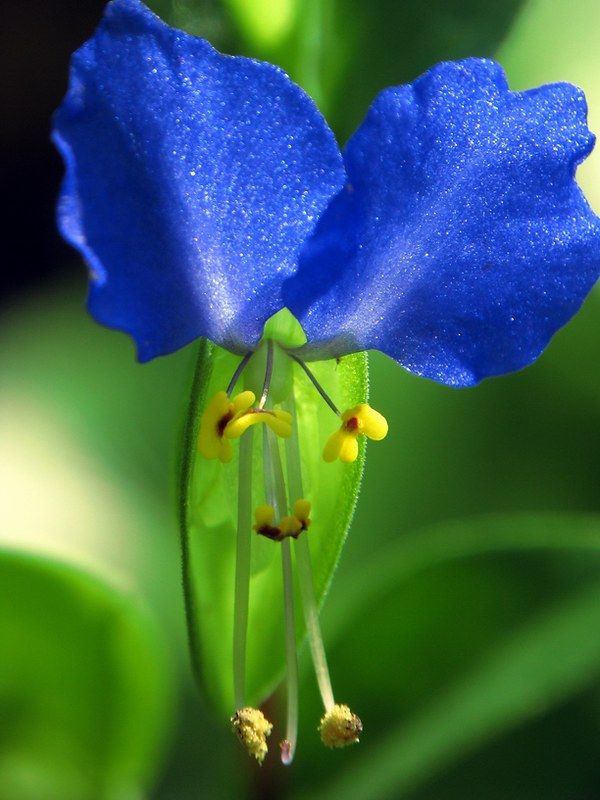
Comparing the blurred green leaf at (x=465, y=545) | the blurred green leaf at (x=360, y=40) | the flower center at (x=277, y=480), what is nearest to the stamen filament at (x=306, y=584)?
the flower center at (x=277, y=480)

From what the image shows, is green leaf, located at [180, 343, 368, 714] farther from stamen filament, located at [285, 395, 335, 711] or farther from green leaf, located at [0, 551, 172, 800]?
green leaf, located at [0, 551, 172, 800]

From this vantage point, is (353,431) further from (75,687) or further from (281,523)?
(75,687)

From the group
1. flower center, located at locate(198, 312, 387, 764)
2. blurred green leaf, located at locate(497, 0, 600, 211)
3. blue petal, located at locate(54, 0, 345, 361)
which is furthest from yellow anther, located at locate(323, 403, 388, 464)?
blurred green leaf, located at locate(497, 0, 600, 211)

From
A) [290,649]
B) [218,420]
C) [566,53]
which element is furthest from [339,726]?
[566,53]

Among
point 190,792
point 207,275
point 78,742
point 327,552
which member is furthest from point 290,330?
point 190,792

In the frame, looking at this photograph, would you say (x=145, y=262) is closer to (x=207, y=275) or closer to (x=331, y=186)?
(x=207, y=275)

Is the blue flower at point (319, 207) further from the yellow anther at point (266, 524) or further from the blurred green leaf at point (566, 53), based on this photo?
the blurred green leaf at point (566, 53)
